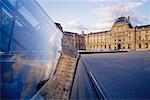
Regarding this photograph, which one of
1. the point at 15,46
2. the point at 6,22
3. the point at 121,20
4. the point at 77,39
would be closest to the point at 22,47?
the point at 15,46

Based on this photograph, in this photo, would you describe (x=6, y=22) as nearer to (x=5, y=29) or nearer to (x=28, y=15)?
(x=5, y=29)

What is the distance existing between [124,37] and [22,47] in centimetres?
6445

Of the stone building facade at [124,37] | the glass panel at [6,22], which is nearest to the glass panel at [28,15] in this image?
the glass panel at [6,22]

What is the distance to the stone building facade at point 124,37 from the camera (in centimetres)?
6016

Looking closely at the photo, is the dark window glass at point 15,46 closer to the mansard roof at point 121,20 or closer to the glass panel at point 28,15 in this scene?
the glass panel at point 28,15

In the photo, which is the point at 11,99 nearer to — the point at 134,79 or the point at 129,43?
the point at 134,79

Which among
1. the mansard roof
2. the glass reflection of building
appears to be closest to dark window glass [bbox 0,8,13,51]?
the glass reflection of building

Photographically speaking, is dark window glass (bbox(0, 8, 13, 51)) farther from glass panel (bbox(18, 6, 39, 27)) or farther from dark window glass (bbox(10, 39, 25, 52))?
glass panel (bbox(18, 6, 39, 27))

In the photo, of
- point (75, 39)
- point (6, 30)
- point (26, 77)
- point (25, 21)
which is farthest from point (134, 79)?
point (75, 39)

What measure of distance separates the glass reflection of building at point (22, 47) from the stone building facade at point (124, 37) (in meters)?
55.9

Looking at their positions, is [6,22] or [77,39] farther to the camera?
[77,39]

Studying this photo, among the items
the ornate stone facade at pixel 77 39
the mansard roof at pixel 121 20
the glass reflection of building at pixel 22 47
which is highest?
the mansard roof at pixel 121 20

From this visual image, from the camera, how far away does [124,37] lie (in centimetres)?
6400

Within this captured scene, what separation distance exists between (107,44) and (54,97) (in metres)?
Answer: 70.5
